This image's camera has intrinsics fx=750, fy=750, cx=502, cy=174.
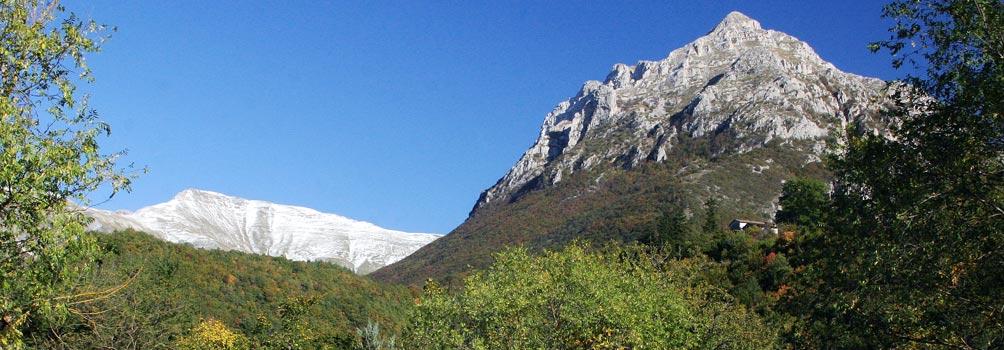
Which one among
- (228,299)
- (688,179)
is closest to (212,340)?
(228,299)

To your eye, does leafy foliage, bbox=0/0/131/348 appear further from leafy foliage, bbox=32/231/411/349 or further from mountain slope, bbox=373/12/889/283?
mountain slope, bbox=373/12/889/283

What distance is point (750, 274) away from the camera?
233 ft

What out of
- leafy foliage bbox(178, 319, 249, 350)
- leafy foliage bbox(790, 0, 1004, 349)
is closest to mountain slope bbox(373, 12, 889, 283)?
leafy foliage bbox(178, 319, 249, 350)

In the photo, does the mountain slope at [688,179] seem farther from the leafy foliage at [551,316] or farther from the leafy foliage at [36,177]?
the leafy foliage at [36,177]

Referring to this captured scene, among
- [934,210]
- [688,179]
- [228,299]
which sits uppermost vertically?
[688,179]

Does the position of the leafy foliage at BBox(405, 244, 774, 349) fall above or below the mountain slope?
below

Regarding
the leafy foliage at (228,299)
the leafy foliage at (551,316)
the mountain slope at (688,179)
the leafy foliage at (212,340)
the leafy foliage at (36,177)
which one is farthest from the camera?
the mountain slope at (688,179)

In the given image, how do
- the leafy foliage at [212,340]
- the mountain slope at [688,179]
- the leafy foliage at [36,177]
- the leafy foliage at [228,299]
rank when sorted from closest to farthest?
the leafy foliage at [36,177] → the leafy foliage at [228,299] → the leafy foliage at [212,340] → the mountain slope at [688,179]

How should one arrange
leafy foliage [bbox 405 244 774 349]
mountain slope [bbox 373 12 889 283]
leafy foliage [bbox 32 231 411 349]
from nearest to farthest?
1. leafy foliage [bbox 405 244 774 349]
2. leafy foliage [bbox 32 231 411 349]
3. mountain slope [bbox 373 12 889 283]

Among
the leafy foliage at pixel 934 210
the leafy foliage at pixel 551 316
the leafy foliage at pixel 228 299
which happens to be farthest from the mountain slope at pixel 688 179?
the leafy foliage at pixel 934 210

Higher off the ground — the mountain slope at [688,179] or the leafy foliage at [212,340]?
the mountain slope at [688,179]

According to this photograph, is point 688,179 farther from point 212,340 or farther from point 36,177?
point 36,177

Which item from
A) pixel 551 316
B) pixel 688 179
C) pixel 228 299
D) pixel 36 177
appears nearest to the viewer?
pixel 36 177

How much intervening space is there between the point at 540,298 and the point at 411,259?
166 meters
